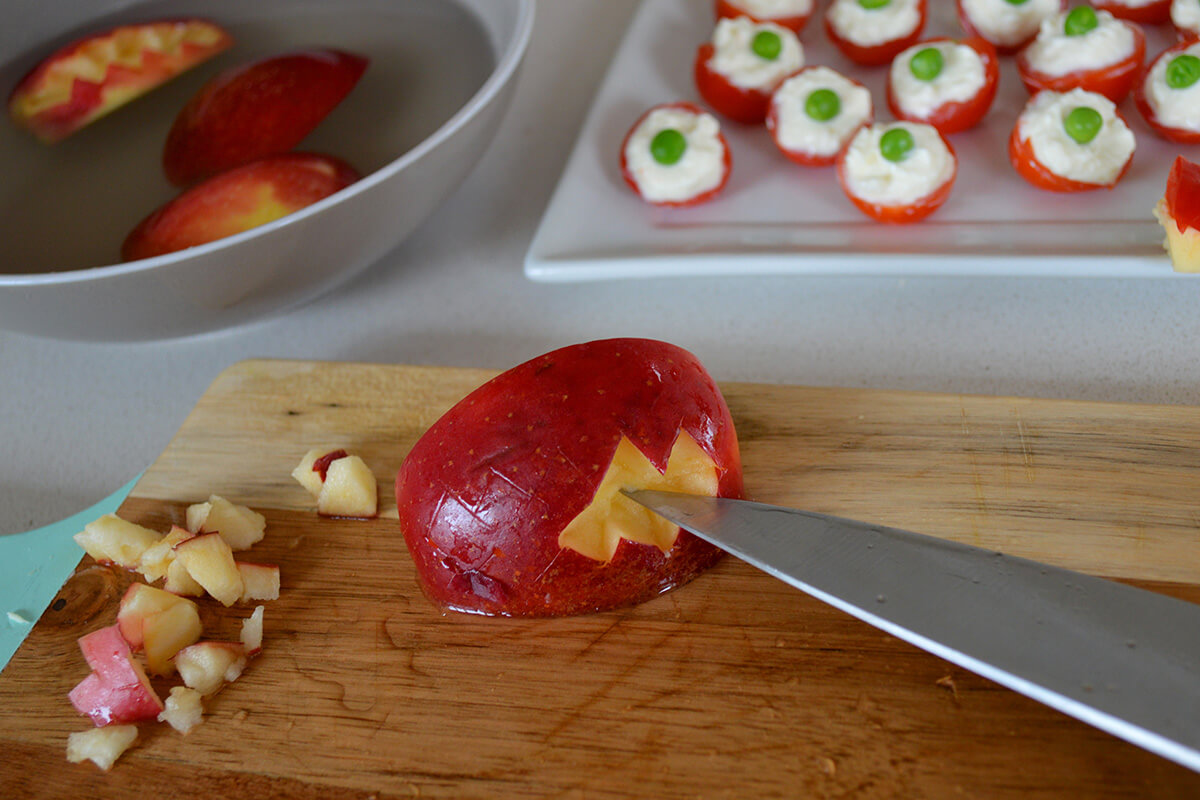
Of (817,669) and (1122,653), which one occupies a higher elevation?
(1122,653)

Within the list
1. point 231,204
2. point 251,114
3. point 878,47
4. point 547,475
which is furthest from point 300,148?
point 878,47

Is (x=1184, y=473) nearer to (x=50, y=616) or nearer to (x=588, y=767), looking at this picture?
(x=588, y=767)

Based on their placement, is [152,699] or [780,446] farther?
[780,446]

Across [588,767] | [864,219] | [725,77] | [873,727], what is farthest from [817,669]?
[725,77]

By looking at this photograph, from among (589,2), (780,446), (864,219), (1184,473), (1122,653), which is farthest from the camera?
(589,2)

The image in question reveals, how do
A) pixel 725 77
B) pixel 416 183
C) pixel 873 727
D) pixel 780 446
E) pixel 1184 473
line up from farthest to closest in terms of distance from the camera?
pixel 725 77 < pixel 416 183 < pixel 780 446 < pixel 1184 473 < pixel 873 727

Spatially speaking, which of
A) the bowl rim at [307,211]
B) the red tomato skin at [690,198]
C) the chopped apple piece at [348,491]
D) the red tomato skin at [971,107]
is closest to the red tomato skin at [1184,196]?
the red tomato skin at [971,107]

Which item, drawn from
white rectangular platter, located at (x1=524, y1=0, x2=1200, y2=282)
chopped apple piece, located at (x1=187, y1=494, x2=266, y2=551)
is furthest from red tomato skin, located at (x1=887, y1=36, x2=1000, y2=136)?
chopped apple piece, located at (x1=187, y1=494, x2=266, y2=551)
